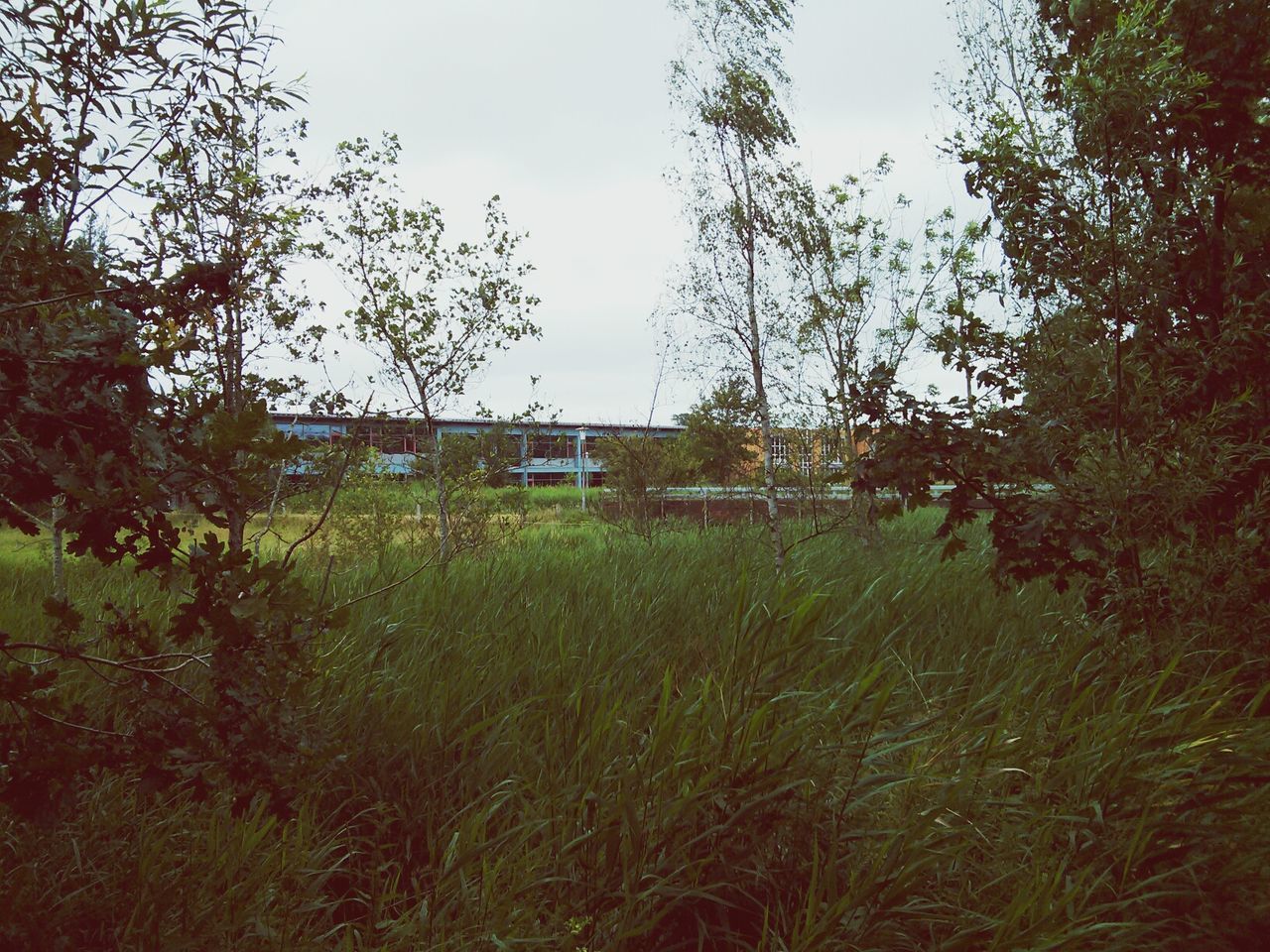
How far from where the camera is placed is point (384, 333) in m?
8.45

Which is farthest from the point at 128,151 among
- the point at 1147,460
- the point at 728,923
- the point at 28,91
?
the point at 1147,460

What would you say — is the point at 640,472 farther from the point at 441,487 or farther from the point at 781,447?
the point at 441,487

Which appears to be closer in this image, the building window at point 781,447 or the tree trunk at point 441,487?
the tree trunk at point 441,487

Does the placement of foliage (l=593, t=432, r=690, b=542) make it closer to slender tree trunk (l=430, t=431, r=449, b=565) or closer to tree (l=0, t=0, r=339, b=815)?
slender tree trunk (l=430, t=431, r=449, b=565)

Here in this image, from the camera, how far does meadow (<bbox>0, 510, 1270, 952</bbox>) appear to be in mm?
2318

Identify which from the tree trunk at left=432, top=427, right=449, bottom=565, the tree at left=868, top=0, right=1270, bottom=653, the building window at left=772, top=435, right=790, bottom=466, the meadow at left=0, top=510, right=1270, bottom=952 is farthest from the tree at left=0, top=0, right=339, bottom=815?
the building window at left=772, top=435, right=790, bottom=466

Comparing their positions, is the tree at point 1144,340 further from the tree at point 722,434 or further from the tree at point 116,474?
the tree at point 722,434

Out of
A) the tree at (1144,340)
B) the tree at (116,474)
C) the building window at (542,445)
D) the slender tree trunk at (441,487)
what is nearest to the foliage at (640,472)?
the building window at (542,445)

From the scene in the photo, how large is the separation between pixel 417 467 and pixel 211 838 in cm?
672

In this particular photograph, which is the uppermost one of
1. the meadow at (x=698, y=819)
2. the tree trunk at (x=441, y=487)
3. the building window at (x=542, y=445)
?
the building window at (x=542, y=445)

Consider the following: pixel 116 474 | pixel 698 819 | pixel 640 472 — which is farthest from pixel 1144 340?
pixel 640 472

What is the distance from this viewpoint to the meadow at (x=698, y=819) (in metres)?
2.32

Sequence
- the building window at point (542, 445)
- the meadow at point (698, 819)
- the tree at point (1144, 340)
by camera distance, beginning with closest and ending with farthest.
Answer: the meadow at point (698, 819), the tree at point (1144, 340), the building window at point (542, 445)

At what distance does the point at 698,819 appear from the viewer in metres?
2.54
